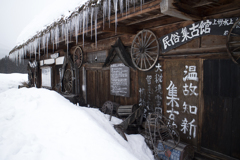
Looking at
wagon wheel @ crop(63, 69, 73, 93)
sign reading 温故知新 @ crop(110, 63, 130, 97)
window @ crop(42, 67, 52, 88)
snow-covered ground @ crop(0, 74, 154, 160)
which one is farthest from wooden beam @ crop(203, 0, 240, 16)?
window @ crop(42, 67, 52, 88)

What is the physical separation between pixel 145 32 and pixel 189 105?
2.59 metres

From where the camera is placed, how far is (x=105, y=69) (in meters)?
6.96

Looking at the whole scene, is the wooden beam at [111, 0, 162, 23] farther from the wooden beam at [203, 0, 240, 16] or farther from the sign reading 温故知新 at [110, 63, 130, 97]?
the sign reading 温故知新 at [110, 63, 130, 97]

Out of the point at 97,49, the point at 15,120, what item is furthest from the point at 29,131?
the point at 97,49

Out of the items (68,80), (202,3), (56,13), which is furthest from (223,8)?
(68,80)

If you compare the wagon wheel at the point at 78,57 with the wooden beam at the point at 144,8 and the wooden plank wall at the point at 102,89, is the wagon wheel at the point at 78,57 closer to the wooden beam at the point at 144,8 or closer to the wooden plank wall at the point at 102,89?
the wooden plank wall at the point at 102,89

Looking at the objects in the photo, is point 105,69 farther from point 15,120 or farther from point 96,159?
point 96,159

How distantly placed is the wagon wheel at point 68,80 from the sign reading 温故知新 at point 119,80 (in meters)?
3.51

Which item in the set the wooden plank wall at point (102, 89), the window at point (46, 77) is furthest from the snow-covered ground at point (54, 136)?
the window at point (46, 77)

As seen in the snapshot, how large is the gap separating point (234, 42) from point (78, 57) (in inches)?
277

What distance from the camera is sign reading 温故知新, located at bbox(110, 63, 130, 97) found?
19.4ft

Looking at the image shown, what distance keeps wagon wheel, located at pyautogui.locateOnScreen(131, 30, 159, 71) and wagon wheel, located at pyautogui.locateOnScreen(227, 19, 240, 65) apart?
5.99 feet

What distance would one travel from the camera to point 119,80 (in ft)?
20.3

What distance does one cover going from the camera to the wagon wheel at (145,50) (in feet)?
16.3
